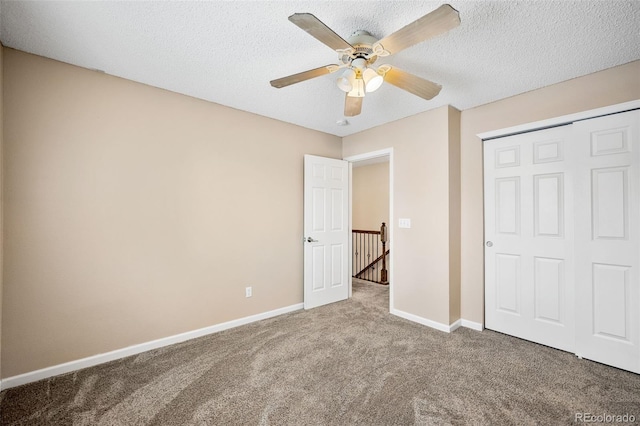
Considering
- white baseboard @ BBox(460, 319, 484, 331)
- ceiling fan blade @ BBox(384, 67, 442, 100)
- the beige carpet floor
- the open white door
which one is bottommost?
the beige carpet floor

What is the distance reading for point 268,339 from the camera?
2855 mm

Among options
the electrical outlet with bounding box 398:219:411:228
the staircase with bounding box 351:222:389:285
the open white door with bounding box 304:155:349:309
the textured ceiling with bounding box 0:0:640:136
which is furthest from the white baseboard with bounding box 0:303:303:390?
the staircase with bounding box 351:222:389:285

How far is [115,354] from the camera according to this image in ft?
8.04

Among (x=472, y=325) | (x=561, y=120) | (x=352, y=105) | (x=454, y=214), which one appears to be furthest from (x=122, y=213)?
(x=561, y=120)

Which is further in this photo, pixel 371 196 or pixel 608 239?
pixel 371 196

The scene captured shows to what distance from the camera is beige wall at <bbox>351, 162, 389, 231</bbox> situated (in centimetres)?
637

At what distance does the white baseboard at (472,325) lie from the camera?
3.09 m

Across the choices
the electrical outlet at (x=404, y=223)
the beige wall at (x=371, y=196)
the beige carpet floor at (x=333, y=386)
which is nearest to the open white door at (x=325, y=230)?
the electrical outlet at (x=404, y=223)

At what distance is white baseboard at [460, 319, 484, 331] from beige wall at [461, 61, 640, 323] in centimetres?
4

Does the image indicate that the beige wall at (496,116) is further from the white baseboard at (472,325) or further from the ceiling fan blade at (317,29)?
the ceiling fan blade at (317,29)

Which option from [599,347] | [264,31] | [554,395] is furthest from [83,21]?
[599,347]

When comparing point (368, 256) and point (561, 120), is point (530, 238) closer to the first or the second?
point (561, 120)

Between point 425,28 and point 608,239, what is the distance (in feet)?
7.91

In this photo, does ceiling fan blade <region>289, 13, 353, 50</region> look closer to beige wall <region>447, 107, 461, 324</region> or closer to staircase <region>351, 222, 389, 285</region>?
beige wall <region>447, 107, 461, 324</region>
